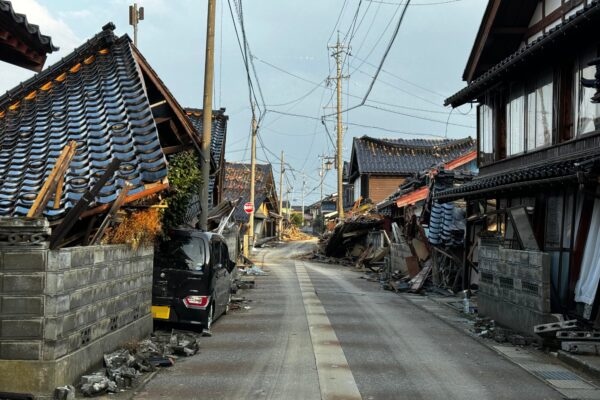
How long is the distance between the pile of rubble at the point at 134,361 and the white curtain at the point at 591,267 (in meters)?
6.63

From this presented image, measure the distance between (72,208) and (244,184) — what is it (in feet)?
136

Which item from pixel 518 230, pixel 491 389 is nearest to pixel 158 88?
pixel 518 230

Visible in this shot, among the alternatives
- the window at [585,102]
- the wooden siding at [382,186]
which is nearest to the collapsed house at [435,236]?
the window at [585,102]

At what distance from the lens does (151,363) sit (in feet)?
25.6

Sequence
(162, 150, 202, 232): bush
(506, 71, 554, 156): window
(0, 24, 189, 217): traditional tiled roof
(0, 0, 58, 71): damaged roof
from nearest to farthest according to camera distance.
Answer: (0, 0, 58, 71): damaged roof
(0, 24, 189, 217): traditional tiled roof
(162, 150, 202, 232): bush
(506, 71, 554, 156): window

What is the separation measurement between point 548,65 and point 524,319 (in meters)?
5.91

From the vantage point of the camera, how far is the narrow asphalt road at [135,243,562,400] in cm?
685

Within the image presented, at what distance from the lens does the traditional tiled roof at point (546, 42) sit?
9750mm

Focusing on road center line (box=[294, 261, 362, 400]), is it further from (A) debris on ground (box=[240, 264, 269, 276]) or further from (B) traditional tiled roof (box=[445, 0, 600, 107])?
(A) debris on ground (box=[240, 264, 269, 276])

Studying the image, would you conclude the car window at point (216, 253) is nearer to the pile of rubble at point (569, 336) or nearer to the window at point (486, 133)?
the pile of rubble at point (569, 336)

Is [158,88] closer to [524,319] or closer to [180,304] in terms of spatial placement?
[180,304]

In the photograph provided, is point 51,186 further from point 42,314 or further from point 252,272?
point 252,272

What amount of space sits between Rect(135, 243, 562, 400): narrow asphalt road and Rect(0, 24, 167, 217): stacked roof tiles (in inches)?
108

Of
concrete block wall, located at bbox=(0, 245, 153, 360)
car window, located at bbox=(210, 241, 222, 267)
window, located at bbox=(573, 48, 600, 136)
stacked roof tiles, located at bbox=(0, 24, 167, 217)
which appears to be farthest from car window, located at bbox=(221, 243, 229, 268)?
window, located at bbox=(573, 48, 600, 136)
